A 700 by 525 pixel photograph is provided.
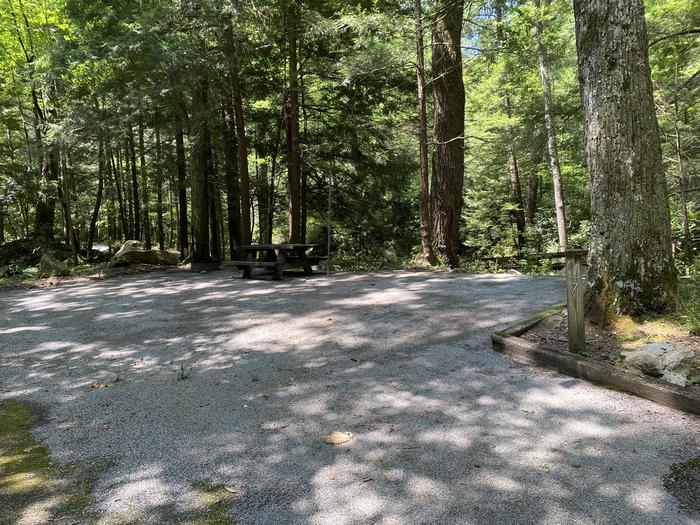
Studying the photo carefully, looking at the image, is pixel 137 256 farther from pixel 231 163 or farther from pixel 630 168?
pixel 630 168

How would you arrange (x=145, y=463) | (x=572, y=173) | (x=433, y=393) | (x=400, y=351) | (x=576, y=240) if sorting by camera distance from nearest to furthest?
(x=145, y=463) < (x=433, y=393) < (x=400, y=351) < (x=576, y=240) < (x=572, y=173)

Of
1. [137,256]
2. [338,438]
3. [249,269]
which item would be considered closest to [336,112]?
[249,269]

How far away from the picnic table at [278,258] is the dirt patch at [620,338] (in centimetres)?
584

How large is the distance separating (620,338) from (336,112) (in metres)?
10.8

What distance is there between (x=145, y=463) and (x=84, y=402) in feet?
4.28

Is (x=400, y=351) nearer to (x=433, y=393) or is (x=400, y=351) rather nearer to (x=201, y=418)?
(x=433, y=393)

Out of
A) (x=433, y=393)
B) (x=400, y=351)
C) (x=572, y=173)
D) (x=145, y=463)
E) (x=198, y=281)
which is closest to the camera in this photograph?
(x=145, y=463)

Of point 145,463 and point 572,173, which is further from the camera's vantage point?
point 572,173

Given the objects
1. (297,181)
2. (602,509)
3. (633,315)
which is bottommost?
(602,509)

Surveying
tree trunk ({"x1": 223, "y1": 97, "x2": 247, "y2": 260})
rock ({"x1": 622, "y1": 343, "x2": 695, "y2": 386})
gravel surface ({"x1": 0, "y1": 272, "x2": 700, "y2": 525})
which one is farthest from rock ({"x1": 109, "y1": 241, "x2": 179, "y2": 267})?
rock ({"x1": 622, "y1": 343, "x2": 695, "y2": 386})

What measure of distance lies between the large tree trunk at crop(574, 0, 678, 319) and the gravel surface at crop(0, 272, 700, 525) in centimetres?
137

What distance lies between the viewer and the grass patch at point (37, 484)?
6.79ft

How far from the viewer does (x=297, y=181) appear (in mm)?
11398

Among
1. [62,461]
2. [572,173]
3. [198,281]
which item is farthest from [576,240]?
[62,461]
